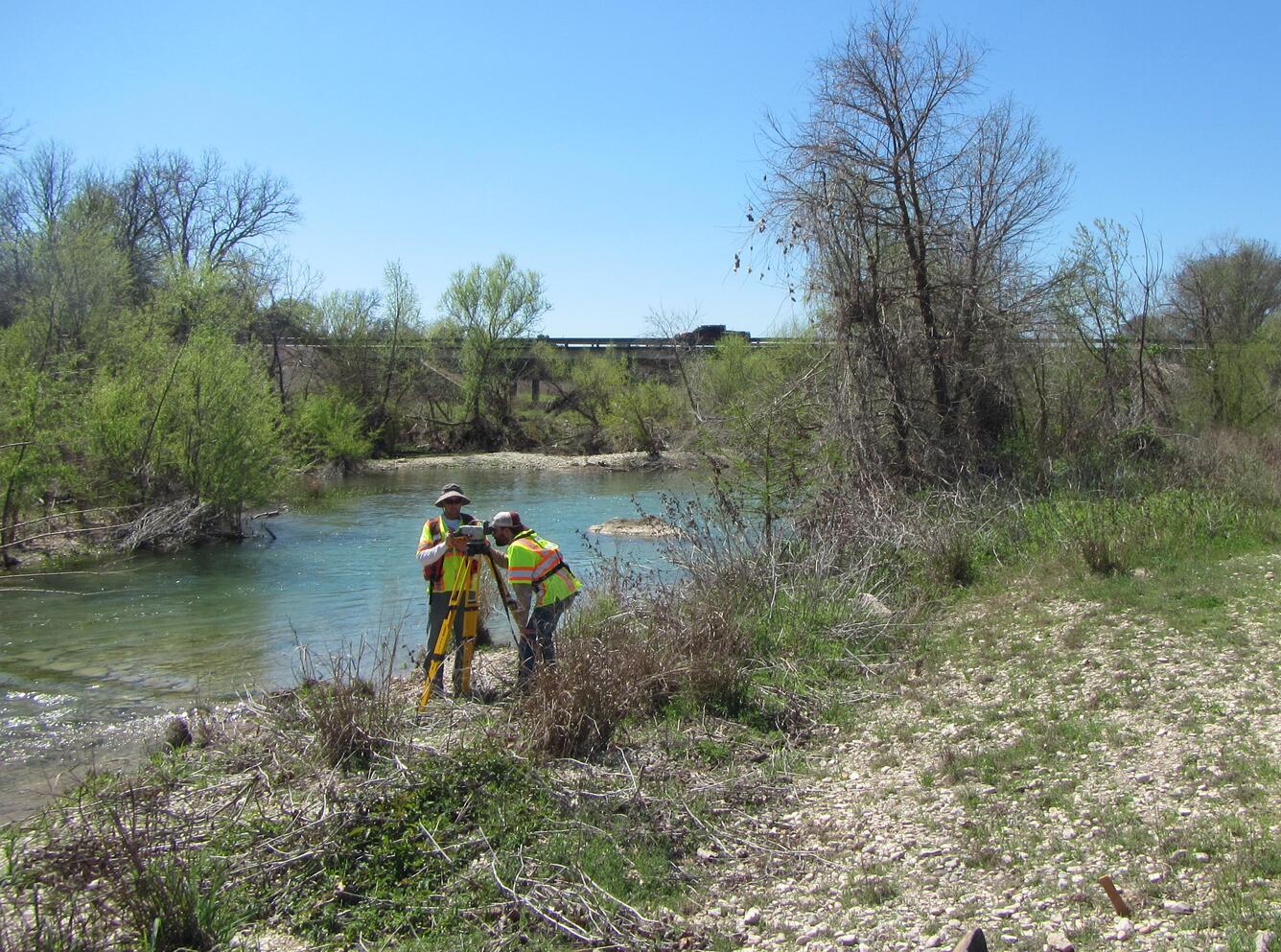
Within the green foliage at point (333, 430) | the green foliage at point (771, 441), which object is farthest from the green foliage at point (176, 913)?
the green foliage at point (333, 430)

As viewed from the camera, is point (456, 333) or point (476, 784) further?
point (456, 333)

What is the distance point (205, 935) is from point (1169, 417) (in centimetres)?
1865

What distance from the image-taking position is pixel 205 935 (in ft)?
14.0

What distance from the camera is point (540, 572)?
858 centimetres

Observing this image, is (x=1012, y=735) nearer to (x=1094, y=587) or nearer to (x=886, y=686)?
(x=886, y=686)

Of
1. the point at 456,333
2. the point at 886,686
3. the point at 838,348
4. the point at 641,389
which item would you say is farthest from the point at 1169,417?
the point at 456,333

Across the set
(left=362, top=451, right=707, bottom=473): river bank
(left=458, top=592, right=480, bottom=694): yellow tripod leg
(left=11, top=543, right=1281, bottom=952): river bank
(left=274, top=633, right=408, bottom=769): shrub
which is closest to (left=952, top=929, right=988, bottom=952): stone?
(left=11, top=543, right=1281, bottom=952): river bank

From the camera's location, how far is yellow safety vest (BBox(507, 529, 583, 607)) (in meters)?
8.57

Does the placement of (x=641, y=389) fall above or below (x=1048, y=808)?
above

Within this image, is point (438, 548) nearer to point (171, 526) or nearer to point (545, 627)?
point (545, 627)

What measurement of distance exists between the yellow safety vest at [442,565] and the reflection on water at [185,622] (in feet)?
2.84

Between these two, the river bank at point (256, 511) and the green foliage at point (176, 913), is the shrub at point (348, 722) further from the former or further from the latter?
the river bank at point (256, 511)

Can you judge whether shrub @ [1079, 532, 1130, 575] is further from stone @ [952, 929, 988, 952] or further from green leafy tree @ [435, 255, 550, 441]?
green leafy tree @ [435, 255, 550, 441]

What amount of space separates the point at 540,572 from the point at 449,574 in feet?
3.15
